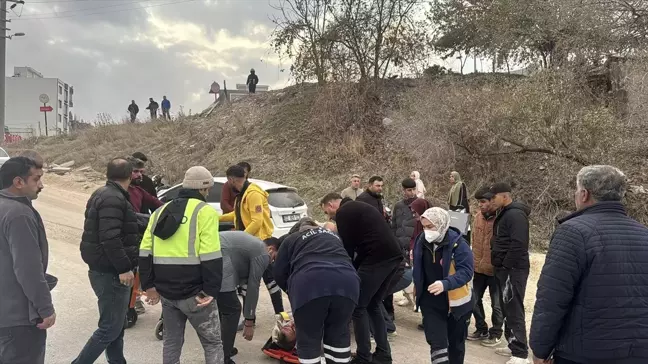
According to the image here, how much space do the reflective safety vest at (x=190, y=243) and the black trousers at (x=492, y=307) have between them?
356 cm

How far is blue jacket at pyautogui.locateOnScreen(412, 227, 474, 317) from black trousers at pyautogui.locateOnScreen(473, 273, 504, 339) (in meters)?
1.55

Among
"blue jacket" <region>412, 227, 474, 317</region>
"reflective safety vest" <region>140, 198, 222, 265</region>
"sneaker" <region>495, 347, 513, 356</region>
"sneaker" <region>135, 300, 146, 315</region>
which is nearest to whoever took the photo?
"reflective safety vest" <region>140, 198, 222, 265</region>

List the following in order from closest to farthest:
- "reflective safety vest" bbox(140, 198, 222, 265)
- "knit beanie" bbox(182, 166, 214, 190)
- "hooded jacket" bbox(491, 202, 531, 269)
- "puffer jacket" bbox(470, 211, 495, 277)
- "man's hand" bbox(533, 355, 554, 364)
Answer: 1. "man's hand" bbox(533, 355, 554, 364)
2. "reflective safety vest" bbox(140, 198, 222, 265)
3. "knit beanie" bbox(182, 166, 214, 190)
4. "hooded jacket" bbox(491, 202, 531, 269)
5. "puffer jacket" bbox(470, 211, 495, 277)

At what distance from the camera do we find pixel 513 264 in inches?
200

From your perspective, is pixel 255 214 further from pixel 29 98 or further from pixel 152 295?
pixel 29 98

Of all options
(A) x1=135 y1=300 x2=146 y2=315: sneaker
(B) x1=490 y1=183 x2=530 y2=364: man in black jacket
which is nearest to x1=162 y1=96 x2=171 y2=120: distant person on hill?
(A) x1=135 y1=300 x2=146 y2=315: sneaker

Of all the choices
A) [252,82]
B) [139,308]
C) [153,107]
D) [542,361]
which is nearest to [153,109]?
[153,107]

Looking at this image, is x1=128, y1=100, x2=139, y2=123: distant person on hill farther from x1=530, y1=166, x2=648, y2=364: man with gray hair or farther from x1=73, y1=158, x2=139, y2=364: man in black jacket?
x1=530, y1=166, x2=648, y2=364: man with gray hair

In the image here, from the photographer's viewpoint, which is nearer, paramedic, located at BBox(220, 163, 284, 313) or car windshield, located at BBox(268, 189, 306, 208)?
paramedic, located at BBox(220, 163, 284, 313)

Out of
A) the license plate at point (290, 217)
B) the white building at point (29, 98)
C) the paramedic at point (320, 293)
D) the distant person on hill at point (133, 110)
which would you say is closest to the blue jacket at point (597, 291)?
the paramedic at point (320, 293)

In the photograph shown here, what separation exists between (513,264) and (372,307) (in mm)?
1585

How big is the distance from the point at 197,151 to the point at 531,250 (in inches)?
574

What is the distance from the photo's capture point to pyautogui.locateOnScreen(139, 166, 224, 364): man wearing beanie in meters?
3.71

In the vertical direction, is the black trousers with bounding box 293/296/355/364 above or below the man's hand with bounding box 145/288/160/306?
below
